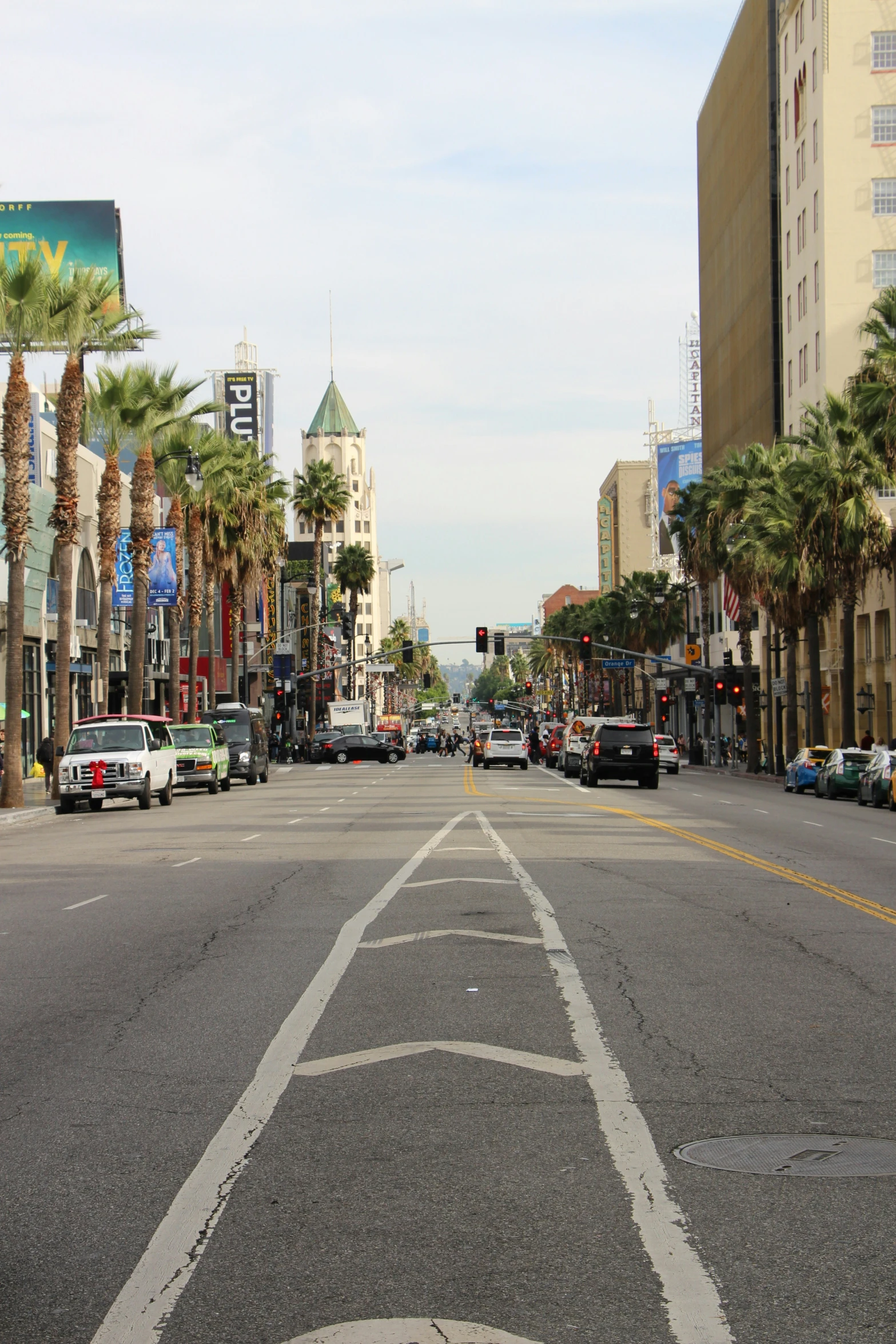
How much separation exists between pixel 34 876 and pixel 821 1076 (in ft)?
43.5

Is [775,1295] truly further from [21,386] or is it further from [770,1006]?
[21,386]

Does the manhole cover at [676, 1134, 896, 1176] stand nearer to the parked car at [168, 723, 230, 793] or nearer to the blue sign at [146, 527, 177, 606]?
the parked car at [168, 723, 230, 793]

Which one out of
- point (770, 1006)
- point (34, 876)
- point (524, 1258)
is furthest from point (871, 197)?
point (524, 1258)

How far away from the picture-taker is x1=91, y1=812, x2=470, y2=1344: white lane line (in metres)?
4.57

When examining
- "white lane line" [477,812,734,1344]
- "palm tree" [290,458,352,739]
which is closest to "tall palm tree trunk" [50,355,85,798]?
"white lane line" [477,812,734,1344]

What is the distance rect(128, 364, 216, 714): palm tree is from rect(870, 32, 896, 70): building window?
41.4 meters

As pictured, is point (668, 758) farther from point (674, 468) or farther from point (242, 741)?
point (674, 468)

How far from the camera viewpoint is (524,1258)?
16.5ft

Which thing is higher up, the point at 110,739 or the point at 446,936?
the point at 110,739

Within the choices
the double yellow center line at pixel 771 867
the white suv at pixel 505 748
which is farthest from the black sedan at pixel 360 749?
the double yellow center line at pixel 771 867

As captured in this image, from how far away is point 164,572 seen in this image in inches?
2122

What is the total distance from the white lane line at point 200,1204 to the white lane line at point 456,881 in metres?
6.65

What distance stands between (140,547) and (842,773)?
22.2 meters

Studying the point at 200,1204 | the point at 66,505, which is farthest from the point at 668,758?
the point at 200,1204
